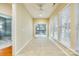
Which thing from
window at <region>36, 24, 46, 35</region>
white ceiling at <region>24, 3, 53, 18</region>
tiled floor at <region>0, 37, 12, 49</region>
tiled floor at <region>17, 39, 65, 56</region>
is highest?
white ceiling at <region>24, 3, 53, 18</region>

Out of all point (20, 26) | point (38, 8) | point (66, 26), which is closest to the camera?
point (20, 26)

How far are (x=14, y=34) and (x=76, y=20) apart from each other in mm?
2721

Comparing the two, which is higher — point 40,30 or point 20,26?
point 20,26

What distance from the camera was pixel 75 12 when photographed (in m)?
5.57

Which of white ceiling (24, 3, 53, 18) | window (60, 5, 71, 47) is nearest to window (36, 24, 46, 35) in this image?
white ceiling (24, 3, 53, 18)

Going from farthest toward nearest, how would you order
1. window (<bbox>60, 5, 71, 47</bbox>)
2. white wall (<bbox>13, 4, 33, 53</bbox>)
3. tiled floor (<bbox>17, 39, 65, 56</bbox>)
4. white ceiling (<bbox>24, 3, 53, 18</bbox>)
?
1. white ceiling (<bbox>24, 3, 53, 18</bbox>)
2. window (<bbox>60, 5, 71, 47</bbox>)
3. white wall (<bbox>13, 4, 33, 53</bbox>)
4. tiled floor (<bbox>17, 39, 65, 56</bbox>)

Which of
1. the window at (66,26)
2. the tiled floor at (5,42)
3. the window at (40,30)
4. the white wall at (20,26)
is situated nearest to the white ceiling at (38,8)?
the white wall at (20,26)

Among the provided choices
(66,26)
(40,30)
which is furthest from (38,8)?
(40,30)

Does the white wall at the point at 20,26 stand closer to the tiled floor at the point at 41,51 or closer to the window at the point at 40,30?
the tiled floor at the point at 41,51

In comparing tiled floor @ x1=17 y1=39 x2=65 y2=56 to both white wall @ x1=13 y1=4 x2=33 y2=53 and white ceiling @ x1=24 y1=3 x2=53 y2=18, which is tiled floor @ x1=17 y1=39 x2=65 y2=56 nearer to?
white wall @ x1=13 y1=4 x2=33 y2=53

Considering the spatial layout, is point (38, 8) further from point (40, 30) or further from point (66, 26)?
point (40, 30)

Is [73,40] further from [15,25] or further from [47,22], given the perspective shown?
[47,22]

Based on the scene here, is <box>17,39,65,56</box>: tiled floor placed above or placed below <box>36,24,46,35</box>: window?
below

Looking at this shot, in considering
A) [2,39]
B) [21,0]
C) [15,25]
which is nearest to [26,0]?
[21,0]
